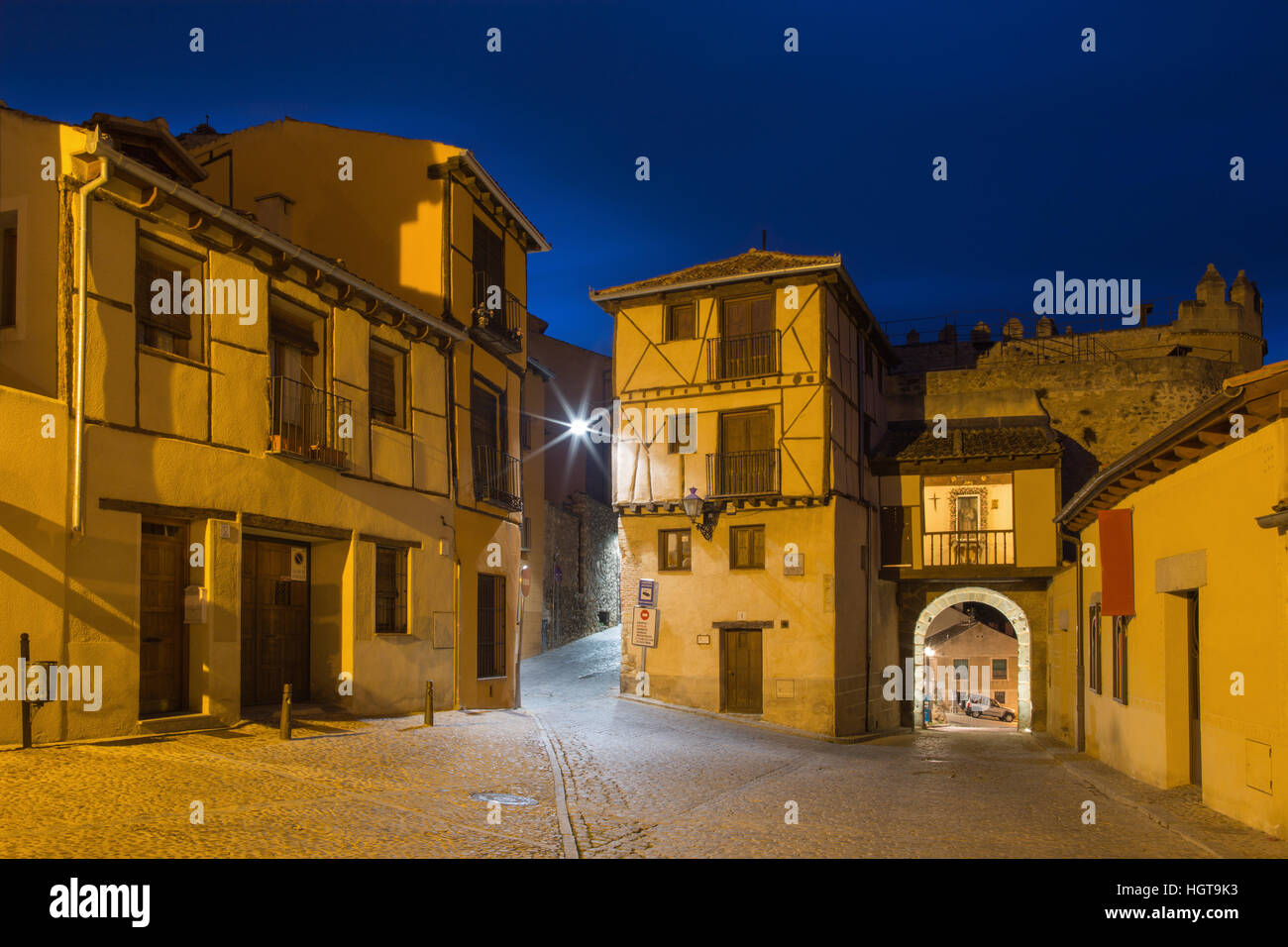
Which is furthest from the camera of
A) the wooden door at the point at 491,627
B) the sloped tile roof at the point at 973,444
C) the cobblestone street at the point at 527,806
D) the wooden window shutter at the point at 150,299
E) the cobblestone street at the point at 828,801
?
the sloped tile roof at the point at 973,444

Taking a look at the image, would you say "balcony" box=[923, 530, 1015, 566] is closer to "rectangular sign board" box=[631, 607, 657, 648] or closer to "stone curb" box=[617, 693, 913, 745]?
"stone curb" box=[617, 693, 913, 745]

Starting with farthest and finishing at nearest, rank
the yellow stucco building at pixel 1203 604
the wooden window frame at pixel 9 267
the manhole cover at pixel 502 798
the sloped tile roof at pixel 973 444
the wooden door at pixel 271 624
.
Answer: the sloped tile roof at pixel 973 444 < the wooden door at pixel 271 624 < the wooden window frame at pixel 9 267 < the manhole cover at pixel 502 798 < the yellow stucco building at pixel 1203 604

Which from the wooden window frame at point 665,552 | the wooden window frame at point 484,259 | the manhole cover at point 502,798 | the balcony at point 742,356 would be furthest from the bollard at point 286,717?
the balcony at point 742,356

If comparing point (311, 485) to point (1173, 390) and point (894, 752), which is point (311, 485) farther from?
point (1173, 390)

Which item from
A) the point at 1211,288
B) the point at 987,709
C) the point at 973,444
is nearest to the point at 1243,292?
the point at 1211,288

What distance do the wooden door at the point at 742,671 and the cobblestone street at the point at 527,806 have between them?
22.5 ft

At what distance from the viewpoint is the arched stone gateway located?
26.2 m

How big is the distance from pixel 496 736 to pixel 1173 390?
74.9 feet

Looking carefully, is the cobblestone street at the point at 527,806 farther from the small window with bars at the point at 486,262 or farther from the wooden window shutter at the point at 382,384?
the small window with bars at the point at 486,262

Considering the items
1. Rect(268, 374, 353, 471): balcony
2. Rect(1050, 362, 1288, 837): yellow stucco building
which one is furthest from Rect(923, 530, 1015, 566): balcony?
Rect(268, 374, 353, 471): balcony

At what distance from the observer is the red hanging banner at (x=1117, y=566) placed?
14391 millimetres

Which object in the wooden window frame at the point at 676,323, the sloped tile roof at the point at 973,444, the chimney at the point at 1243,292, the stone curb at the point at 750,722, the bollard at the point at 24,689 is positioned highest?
the chimney at the point at 1243,292

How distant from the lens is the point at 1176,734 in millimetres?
12641
